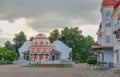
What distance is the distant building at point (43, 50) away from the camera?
102m

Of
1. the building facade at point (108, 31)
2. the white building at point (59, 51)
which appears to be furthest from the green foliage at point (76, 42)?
the building facade at point (108, 31)

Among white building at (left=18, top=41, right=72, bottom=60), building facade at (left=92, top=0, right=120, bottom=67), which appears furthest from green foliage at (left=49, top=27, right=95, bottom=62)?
building facade at (left=92, top=0, right=120, bottom=67)

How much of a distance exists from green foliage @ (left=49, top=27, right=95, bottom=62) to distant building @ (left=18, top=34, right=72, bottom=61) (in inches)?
254

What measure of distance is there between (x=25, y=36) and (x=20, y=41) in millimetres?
5224

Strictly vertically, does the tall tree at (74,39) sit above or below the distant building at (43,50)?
above

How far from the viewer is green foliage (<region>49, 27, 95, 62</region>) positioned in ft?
374

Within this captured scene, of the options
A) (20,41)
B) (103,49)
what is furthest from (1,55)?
(103,49)

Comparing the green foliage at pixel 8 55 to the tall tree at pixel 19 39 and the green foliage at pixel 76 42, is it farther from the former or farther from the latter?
the tall tree at pixel 19 39

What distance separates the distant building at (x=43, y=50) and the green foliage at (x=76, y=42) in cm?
646

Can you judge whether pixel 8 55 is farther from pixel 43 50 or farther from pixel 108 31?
pixel 108 31

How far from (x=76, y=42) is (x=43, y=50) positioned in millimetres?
16470

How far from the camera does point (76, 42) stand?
114250 millimetres

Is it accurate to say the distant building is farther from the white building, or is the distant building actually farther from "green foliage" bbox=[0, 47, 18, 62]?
"green foliage" bbox=[0, 47, 18, 62]

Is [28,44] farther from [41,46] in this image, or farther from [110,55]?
[110,55]
